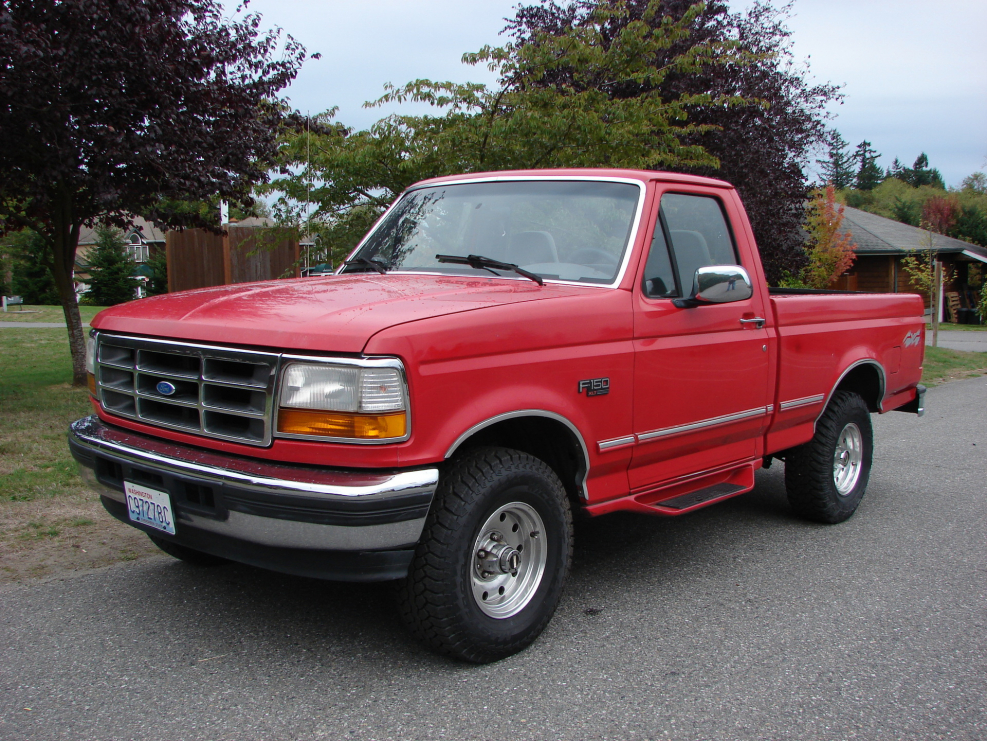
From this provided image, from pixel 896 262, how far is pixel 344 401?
129ft

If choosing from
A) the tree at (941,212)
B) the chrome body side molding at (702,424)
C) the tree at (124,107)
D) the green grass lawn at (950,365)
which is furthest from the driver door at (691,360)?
the tree at (941,212)

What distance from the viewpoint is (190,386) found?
131 inches

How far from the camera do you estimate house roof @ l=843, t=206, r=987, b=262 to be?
35219 millimetres

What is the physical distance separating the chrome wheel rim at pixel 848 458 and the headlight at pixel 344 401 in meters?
3.65

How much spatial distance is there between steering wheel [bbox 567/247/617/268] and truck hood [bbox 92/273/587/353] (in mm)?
250

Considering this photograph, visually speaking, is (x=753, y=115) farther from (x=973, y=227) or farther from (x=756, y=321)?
(x=973, y=227)

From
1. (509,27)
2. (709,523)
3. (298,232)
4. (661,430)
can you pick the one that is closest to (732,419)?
(661,430)

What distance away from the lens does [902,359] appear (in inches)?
236

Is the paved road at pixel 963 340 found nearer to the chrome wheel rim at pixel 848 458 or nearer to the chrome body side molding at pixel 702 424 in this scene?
the chrome wheel rim at pixel 848 458

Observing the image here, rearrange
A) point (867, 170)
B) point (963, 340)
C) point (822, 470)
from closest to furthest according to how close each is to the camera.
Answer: point (822, 470) → point (963, 340) → point (867, 170)

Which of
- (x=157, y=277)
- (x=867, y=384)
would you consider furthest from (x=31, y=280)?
(x=867, y=384)

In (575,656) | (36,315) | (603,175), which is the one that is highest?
(603,175)

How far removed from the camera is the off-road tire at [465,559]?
316 cm

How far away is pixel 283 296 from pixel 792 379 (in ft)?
9.54
